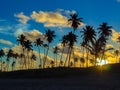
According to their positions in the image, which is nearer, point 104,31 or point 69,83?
point 69,83

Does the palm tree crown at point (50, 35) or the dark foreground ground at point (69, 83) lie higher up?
the palm tree crown at point (50, 35)

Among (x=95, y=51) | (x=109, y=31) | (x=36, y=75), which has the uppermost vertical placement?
(x=109, y=31)

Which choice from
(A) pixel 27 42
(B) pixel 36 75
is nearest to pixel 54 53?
(A) pixel 27 42

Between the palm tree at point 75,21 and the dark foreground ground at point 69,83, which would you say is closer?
the dark foreground ground at point 69,83

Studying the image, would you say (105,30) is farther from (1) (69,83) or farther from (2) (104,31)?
(1) (69,83)

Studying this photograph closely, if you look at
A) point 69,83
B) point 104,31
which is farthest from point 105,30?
point 69,83

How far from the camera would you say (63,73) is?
88.4 metres

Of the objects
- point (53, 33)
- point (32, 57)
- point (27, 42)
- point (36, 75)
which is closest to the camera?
point (36, 75)

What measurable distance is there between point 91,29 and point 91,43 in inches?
199

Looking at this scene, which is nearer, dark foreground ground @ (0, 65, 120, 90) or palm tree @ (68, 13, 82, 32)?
dark foreground ground @ (0, 65, 120, 90)

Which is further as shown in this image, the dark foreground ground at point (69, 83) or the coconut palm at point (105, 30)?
the coconut palm at point (105, 30)

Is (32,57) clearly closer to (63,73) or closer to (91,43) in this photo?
(91,43)

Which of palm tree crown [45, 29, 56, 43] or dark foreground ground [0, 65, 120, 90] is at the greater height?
palm tree crown [45, 29, 56, 43]

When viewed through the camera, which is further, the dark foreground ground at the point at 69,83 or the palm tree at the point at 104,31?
the palm tree at the point at 104,31
